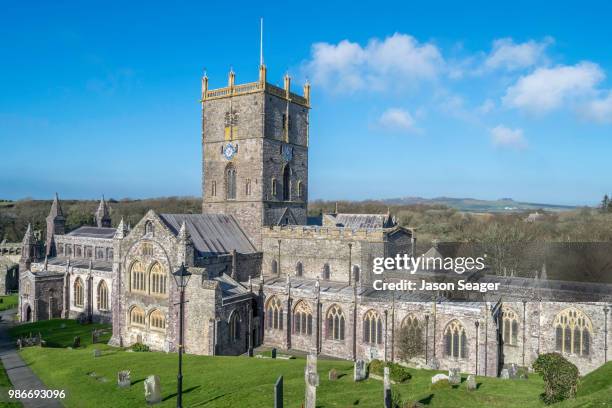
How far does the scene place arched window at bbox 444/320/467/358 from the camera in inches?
1109

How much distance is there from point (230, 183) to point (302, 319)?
49.6ft

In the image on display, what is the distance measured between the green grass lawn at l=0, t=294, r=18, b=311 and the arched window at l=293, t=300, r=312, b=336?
134 feet

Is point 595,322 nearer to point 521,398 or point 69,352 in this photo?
point 521,398

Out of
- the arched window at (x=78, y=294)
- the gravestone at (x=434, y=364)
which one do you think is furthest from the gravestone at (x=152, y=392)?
the arched window at (x=78, y=294)

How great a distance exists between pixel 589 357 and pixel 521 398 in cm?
1171

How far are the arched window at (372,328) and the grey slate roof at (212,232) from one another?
1263 cm

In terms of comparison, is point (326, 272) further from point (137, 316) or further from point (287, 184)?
point (137, 316)

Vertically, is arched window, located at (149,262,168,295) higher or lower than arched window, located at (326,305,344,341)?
higher

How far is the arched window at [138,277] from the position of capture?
34031 millimetres

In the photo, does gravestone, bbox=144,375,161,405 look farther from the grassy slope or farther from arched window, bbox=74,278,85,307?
arched window, bbox=74,278,85,307

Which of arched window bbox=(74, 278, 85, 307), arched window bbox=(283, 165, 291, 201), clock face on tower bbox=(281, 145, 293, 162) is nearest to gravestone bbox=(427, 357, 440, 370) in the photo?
arched window bbox=(283, 165, 291, 201)

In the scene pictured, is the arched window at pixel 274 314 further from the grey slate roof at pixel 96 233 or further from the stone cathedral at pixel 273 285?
the grey slate roof at pixel 96 233

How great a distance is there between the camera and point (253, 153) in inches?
1569

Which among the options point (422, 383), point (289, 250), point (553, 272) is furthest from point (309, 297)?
point (553, 272)
